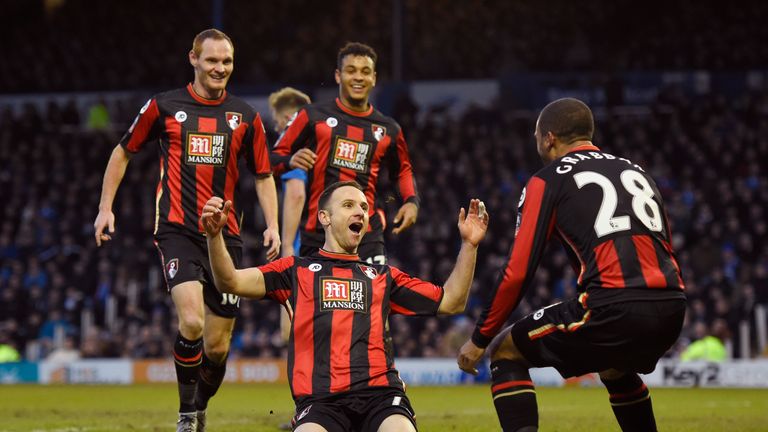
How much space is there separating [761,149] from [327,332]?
19.0 m

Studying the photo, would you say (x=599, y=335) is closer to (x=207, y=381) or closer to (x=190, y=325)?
(x=190, y=325)

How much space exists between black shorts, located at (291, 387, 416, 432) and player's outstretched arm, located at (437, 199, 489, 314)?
0.55 metres

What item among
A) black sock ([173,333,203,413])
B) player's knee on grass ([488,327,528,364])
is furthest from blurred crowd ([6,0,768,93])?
player's knee on grass ([488,327,528,364])

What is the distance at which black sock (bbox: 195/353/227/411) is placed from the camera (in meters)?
7.87

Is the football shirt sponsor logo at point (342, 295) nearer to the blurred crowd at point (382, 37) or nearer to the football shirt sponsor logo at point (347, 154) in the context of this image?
the football shirt sponsor logo at point (347, 154)

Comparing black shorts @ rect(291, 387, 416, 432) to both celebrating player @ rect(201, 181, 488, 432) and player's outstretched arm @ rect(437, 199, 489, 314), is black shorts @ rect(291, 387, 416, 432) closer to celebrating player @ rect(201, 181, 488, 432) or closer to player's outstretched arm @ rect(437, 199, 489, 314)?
celebrating player @ rect(201, 181, 488, 432)

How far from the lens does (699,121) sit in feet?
77.9

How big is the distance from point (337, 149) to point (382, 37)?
2170 centimetres

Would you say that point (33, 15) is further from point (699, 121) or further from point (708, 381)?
point (708, 381)

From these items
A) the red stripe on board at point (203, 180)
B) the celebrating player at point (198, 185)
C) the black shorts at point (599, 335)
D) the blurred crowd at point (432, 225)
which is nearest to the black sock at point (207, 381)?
the celebrating player at point (198, 185)

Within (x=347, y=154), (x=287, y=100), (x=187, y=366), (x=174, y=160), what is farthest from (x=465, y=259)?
(x=287, y=100)

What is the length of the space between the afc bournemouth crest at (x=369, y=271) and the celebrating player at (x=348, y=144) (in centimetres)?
250

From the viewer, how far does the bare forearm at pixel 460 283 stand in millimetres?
5695

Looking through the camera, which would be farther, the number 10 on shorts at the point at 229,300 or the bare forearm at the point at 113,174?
the number 10 on shorts at the point at 229,300
